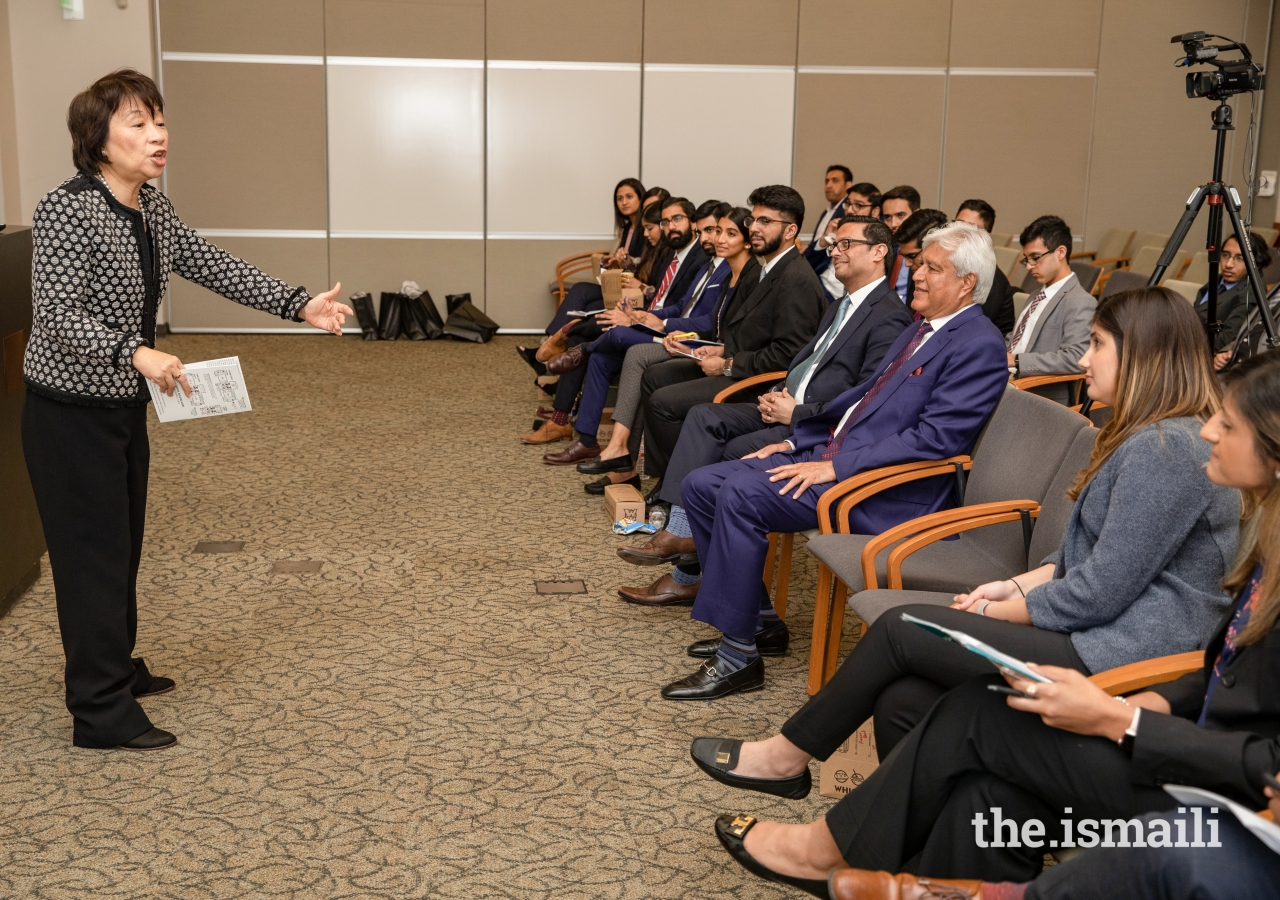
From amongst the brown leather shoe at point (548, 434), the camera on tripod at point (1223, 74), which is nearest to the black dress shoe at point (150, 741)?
the brown leather shoe at point (548, 434)

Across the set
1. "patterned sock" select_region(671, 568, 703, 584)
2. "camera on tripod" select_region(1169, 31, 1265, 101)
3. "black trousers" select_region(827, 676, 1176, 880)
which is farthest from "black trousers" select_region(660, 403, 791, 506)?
"camera on tripod" select_region(1169, 31, 1265, 101)

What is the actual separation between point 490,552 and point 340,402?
322 centimetres

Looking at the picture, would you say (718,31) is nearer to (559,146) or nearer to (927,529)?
(559,146)

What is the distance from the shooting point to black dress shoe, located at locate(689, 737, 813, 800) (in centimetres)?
238

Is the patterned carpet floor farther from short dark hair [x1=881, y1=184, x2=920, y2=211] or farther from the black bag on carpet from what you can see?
the black bag on carpet

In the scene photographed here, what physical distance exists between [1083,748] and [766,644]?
1758mm

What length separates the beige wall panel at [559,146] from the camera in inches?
394

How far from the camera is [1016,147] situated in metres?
10.4

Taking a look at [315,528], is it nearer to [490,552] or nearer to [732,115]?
[490,552]

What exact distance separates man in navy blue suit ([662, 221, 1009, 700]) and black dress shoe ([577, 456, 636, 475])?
6.51 ft

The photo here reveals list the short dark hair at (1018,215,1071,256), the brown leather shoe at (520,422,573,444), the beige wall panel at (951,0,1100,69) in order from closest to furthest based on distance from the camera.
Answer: the short dark hair at (1018,215,1071,256) → the brown leather shoe at (520,422,573,444) → the beige wall panel at (951,0,1100,69)

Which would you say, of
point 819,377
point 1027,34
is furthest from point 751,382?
point 1027,34

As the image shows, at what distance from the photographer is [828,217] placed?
9523 millimetres

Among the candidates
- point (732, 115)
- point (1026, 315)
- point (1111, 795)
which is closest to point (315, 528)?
point (1026, 315)
